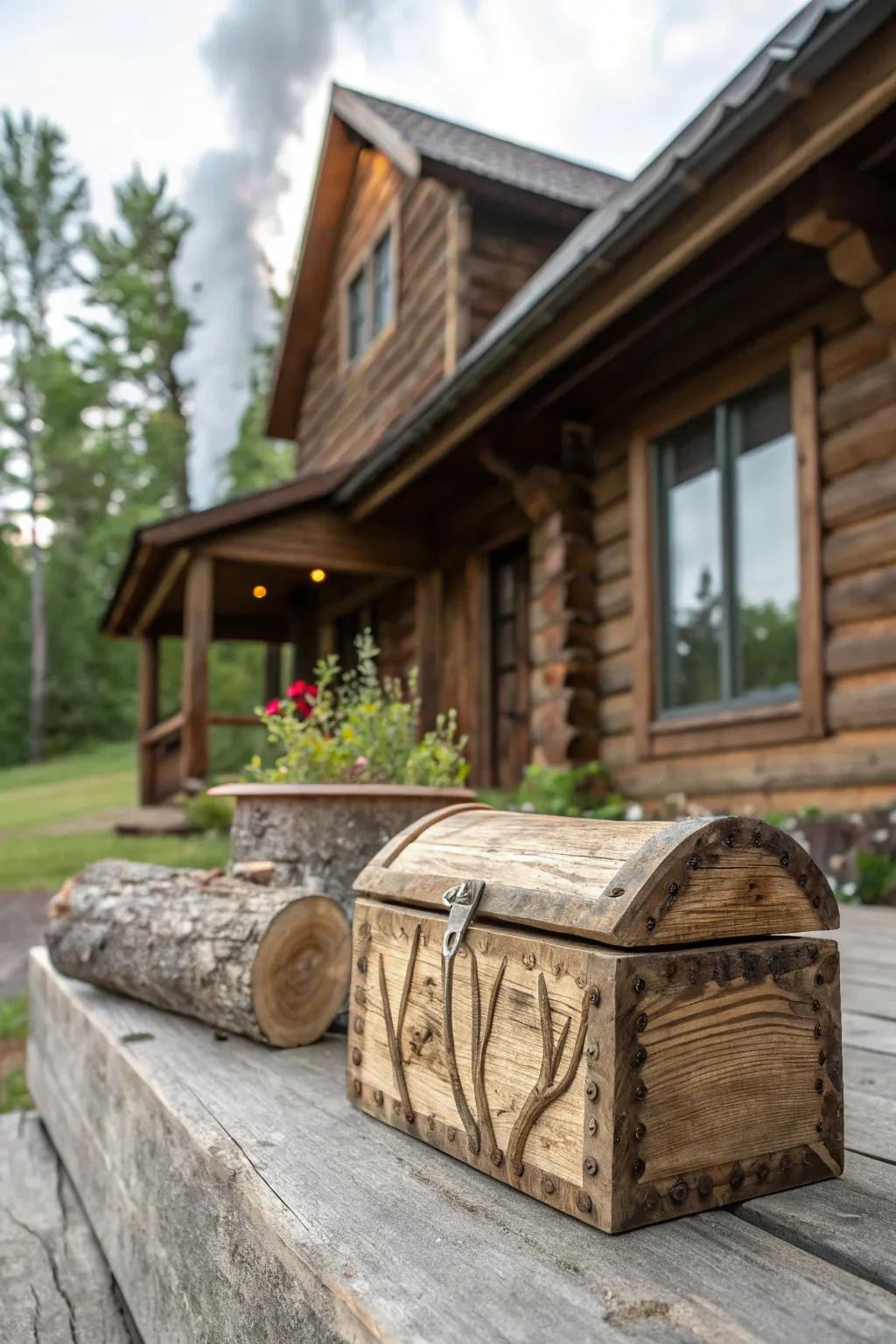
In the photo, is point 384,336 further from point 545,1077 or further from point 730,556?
point 545,1077

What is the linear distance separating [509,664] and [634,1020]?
21.6ft

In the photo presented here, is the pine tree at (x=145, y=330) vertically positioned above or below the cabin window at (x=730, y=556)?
above

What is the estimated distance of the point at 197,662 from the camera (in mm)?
7355

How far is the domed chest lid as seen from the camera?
1.05 m

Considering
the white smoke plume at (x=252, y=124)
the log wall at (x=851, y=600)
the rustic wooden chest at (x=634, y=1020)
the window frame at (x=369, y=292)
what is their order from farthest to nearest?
the white smoke plume at (x=252, y=124) < the window frame at (x=369, y=292) < the log wall at (x=851, y=600) < the rustic wooden chest at (x=634, y=1020)

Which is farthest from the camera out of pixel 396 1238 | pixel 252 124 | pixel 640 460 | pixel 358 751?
pixel 252 124

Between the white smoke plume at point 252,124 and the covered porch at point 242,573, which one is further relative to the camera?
the white smoke plume at point 252,124

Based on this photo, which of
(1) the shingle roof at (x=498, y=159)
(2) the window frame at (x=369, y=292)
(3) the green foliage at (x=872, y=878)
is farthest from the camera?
(2) the window frame at (x=369, y=292)

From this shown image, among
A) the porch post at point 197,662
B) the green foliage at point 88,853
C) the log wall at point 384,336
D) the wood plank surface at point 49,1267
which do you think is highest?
A: the log wall at point 384,336

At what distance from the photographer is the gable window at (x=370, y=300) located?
937 cm

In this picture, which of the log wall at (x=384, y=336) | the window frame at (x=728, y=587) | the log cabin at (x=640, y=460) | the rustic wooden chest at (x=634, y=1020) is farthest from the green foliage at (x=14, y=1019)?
the log wall at (x=384, y=336)

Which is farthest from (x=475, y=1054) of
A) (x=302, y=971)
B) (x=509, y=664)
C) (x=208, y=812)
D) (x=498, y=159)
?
(x=498, y=159)

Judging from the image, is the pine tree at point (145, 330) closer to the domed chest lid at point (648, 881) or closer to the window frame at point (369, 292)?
the window frame at point (369, 292)

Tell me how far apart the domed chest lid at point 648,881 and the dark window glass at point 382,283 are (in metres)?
8.74
